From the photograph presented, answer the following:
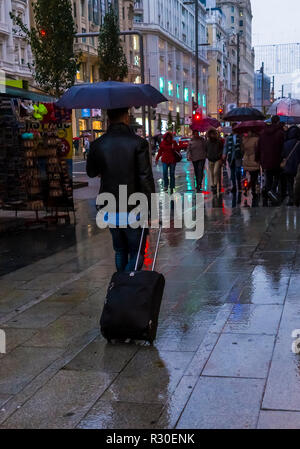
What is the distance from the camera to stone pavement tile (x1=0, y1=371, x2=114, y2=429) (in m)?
3.25

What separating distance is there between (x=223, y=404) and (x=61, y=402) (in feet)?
3.26

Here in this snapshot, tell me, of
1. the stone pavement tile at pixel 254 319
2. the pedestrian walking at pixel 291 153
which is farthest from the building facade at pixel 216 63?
the stone pavement tile at pixel 254 319

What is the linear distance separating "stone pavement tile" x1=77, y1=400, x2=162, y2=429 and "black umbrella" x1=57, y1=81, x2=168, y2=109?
2858mm

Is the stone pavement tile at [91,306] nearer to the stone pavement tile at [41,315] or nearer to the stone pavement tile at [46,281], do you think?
the stone pavement tile at [41,315]

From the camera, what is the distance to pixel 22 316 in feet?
17.7

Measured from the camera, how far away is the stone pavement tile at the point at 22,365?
12.6 ft

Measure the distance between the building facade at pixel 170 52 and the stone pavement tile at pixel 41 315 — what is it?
226 ft

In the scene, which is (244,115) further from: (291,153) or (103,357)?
(103,357)

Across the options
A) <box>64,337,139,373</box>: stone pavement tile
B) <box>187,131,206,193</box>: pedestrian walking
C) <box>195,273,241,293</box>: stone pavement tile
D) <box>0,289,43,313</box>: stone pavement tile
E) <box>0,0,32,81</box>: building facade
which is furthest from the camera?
<box>0,0,32,81</box>: building facade

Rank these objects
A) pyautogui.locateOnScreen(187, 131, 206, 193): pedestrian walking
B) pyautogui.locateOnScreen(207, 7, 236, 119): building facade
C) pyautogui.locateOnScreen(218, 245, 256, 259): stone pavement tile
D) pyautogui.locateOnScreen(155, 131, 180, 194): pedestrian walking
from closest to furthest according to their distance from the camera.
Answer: pyautogui.locateOnScreen(218, 245, 256, 259): stone pavement tile → pyautogui.locateOnScreen(187, 131, 206, 193): pedestrian walking → pyautogui.locateOnScreen(155, 131, 180, 194): pedestrian walking → pyautogui.locateOnScreen(207, 7, 236, 119): building facade

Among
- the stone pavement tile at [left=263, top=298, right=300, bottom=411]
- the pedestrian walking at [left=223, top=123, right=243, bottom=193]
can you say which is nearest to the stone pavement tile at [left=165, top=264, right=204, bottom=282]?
the stone pavement tile at [left=263, top=298, right=300, bottom=411]

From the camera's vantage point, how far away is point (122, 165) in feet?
16.1

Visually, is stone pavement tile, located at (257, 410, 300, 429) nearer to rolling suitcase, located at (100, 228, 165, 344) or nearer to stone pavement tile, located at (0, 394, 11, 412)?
rolling suitcase, located at (100, 228, 165, 344)
